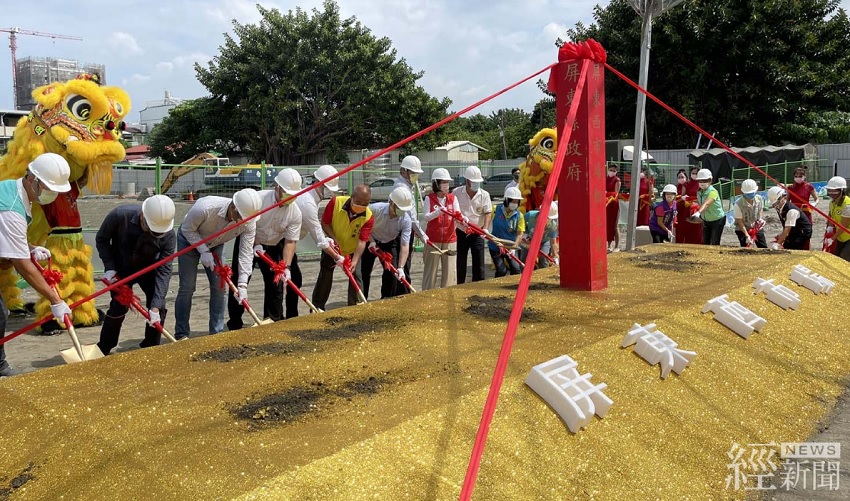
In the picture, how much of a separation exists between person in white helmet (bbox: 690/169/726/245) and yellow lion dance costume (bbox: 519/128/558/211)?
2.19 meters

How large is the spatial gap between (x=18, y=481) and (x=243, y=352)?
135 centimetres

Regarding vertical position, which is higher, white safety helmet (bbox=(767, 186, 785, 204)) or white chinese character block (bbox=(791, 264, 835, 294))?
white safety helmet (bbox=(767, 186, 785, 204))

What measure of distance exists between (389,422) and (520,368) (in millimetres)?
838

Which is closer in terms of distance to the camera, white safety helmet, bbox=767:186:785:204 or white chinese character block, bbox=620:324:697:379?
white chinese character block, bbox=620:324:697:379

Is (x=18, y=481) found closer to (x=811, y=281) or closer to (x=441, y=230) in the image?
(x=441, y=230)

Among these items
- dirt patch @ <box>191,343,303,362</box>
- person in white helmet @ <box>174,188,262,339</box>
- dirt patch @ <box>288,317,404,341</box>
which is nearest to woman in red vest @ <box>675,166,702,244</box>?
person in white helmet @ <box>174,188,262,339</box>

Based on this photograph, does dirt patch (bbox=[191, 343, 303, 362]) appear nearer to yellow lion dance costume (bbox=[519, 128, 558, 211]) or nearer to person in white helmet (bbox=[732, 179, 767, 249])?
yellow lion dance costume (bbox=[519, 128, 558, 211])

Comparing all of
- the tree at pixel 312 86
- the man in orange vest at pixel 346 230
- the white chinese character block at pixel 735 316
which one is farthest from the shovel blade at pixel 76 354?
the tree at pixel 312 86

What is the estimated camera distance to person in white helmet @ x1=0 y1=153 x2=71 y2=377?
157 inches

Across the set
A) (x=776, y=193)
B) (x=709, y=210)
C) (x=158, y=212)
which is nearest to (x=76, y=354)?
(x=158, y=212)

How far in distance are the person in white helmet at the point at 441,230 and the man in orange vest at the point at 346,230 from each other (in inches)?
44.7

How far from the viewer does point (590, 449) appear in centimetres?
270

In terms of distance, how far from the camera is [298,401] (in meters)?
2.74

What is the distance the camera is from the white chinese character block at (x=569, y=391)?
9.09 feet
